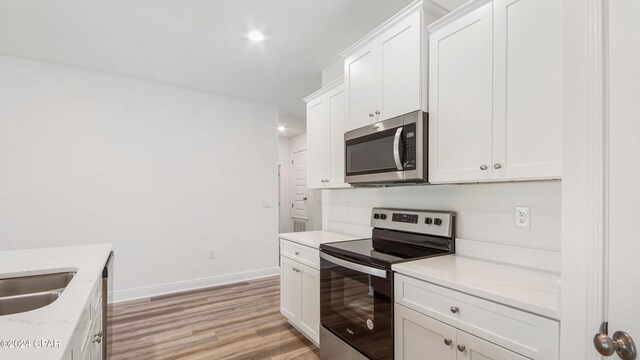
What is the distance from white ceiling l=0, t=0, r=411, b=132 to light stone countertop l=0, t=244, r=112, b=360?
183 centimetres

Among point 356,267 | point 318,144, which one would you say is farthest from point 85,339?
point 318,144

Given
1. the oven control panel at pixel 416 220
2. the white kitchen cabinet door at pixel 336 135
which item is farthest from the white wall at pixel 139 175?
the oven control panel at pixel 416 220

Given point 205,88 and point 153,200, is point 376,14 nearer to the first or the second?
point 205,88

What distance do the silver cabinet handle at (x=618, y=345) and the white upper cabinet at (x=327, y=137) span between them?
1969mm

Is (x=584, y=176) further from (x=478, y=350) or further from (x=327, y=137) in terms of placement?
(x=327, y=137)

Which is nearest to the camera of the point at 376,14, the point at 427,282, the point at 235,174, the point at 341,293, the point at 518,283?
the point at 518,283

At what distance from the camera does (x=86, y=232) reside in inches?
135

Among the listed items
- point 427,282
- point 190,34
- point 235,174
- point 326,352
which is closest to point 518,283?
point 427,282

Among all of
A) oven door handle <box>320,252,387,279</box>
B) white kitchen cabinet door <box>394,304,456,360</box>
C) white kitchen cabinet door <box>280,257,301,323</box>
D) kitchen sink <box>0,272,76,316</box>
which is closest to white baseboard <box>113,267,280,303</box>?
white kitchen cabinet door <box>280,257,301,323</box>

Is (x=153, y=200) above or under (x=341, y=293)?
above

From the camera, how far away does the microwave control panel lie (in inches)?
71.9

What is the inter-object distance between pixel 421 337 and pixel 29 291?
195cm

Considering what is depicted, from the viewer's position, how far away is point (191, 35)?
8.80 feet

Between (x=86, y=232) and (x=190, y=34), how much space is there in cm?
255
